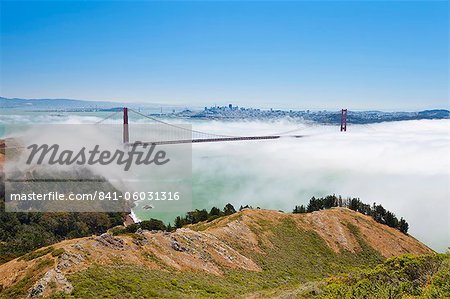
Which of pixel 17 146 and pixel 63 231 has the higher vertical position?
pixel 17 146

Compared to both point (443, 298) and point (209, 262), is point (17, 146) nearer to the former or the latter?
point (209, 262)

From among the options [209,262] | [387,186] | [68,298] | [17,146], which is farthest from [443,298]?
[387,186]

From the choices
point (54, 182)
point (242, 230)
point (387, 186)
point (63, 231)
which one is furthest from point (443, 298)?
point (387, 186)

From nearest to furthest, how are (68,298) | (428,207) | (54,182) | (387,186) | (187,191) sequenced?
1. (68,298)
2. (54,182)
3. (428,207)
4. (187,191)
5. (387,186)

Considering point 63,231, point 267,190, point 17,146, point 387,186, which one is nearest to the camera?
point 63,231

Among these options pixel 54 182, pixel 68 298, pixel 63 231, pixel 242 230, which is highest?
pixel 68 298

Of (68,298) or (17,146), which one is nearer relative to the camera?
(68,298)
